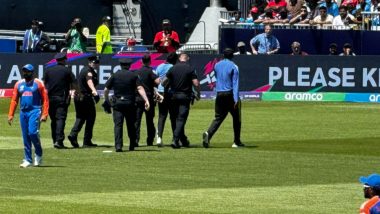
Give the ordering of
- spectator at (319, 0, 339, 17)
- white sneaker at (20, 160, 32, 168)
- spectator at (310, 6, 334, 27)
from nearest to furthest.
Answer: white sneaker at (20, 160, 32, 168)
spectator at (310, 6, 334, 27)
spectator at (319, 0, 339, 17)

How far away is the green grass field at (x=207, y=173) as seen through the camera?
20.2 meters

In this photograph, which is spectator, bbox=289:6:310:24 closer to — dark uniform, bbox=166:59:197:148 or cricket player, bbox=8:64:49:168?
dark uniform, bbox=166:59:197:148

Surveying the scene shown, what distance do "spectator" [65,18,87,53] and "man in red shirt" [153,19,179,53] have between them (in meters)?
3.88

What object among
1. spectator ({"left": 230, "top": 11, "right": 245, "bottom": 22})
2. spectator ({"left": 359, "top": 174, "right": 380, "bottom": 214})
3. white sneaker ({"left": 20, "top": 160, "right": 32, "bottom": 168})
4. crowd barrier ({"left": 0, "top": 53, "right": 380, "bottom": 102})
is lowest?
crowd barrier ({"left": 0, "top": 53, "right": 380, "bottom": 102})

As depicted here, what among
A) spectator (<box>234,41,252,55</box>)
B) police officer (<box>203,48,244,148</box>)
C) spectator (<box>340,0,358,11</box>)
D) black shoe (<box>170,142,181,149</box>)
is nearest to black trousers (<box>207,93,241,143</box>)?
police officer (<box>203,48,244,148</box>)

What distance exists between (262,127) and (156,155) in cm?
823

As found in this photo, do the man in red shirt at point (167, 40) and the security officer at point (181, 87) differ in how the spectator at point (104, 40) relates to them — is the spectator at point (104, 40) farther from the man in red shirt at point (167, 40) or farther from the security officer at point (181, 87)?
the security officer at point (181, 87)

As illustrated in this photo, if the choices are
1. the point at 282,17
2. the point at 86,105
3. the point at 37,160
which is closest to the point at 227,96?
the point at 86,105

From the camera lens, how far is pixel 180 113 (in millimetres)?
29453

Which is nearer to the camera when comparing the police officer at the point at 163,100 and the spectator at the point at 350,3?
the police officer at the point at 163,100

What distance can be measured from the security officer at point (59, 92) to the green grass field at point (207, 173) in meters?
Answer: 0.60

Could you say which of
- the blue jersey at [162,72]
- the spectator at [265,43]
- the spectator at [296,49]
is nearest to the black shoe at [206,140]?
the blue jersey at [162,72]

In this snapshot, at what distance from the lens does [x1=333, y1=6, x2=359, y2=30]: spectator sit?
1850 inches

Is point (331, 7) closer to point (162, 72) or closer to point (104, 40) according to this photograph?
point (104, 40)
